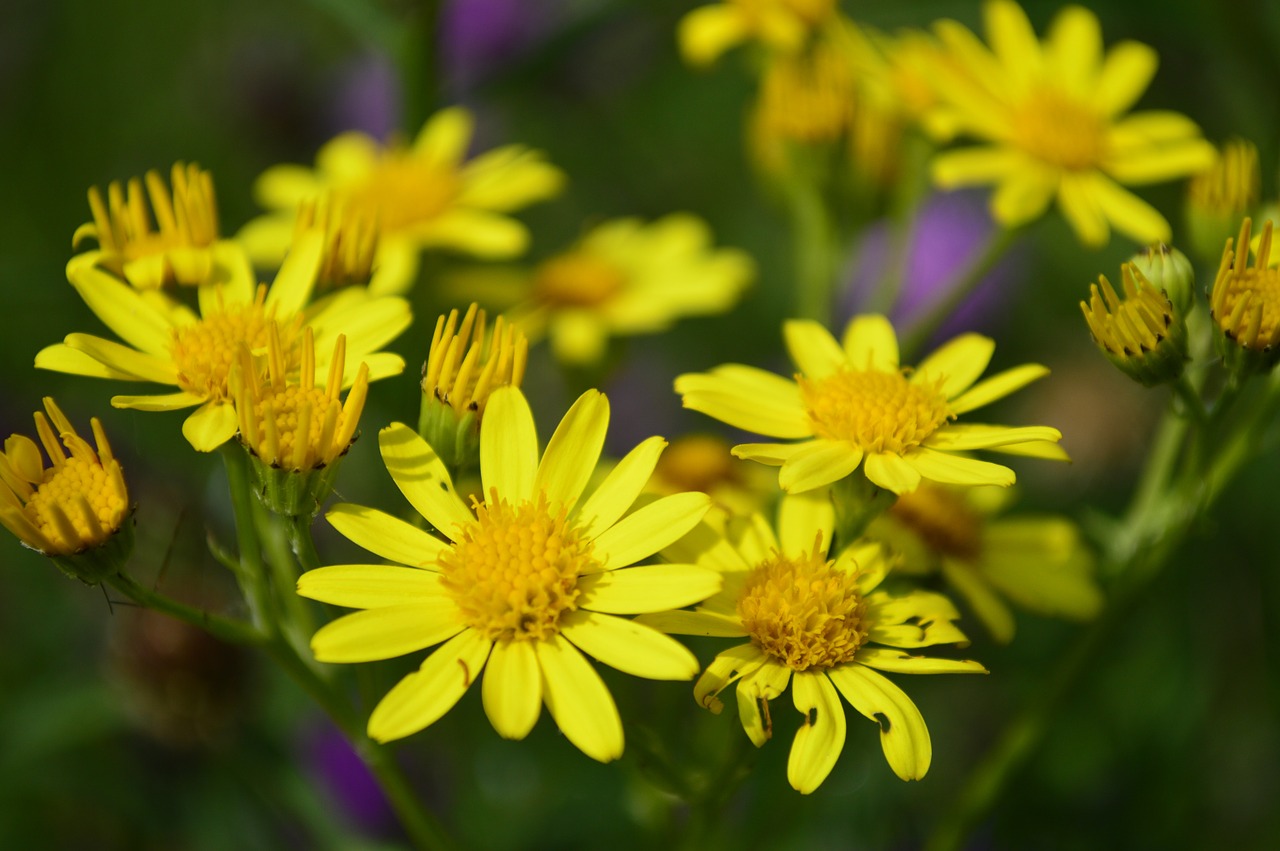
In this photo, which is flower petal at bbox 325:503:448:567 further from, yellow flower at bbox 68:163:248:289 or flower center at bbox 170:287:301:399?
yellow flower at bbox 68:163:248:289

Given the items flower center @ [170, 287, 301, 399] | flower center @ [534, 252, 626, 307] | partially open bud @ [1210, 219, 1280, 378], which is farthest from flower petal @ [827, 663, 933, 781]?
flower center @ [534, 252, 626, 307]

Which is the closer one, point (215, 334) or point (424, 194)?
point (215, 334)

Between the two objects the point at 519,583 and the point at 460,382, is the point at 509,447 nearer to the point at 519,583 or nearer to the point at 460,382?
the point at 460,382

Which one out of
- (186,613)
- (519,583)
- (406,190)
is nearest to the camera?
(519,583)

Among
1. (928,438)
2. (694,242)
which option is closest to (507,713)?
(928,438)

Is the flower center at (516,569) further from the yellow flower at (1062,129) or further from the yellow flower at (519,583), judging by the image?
the yellow flower at (1062,129)

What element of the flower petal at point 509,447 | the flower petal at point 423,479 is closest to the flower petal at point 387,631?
the flower petal at point 423,479

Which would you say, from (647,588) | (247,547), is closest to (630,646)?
(647,588)
